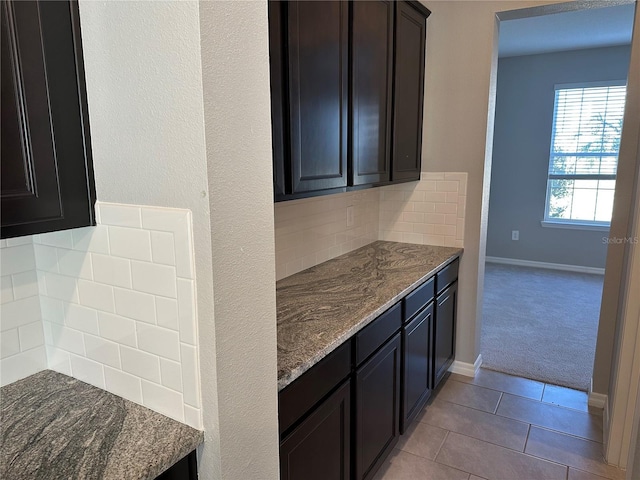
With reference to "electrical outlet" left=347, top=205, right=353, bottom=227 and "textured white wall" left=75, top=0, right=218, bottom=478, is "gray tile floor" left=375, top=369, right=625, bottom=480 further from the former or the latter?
"textured white wall" left=75, top=0, right=218, bottom=478

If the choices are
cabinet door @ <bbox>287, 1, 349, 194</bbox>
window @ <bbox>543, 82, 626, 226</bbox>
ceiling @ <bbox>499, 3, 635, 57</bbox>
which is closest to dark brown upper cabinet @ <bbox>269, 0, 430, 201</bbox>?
cabinet door @ <bbox>287, 1, 349, 194</bbox>

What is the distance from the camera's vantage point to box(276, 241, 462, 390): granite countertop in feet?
4.79

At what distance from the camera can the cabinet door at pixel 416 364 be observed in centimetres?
223

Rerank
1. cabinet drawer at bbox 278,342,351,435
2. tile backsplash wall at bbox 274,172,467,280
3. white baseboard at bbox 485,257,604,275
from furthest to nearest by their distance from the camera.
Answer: white baseboard at bbox 485,257,604,275, tile backsplash wall at bbox 274,172,467,280, cabinet drawer at bbox 278,342,351,435

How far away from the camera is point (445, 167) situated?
296 cm

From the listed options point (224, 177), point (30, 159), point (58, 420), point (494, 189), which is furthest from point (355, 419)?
point (494, 189)

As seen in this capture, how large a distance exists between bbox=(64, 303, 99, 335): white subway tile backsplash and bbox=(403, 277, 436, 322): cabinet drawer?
54.4 inches

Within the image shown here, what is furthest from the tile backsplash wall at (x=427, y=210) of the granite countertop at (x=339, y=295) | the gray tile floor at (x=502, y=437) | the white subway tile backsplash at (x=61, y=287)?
the white subway tile backsplash at (x=61, y=287)

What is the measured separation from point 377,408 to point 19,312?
4.62 ft

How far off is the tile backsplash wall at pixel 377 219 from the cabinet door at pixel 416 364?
0.63m

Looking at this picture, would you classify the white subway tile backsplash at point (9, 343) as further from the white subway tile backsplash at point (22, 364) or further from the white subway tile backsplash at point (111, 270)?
the white subway tile backsplash at point (111, 270)

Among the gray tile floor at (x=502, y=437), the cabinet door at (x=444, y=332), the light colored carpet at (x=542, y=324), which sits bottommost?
the gray tile floor at (x=502, y=437)

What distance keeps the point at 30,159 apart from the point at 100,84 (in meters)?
0.22

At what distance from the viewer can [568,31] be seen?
4578mm
